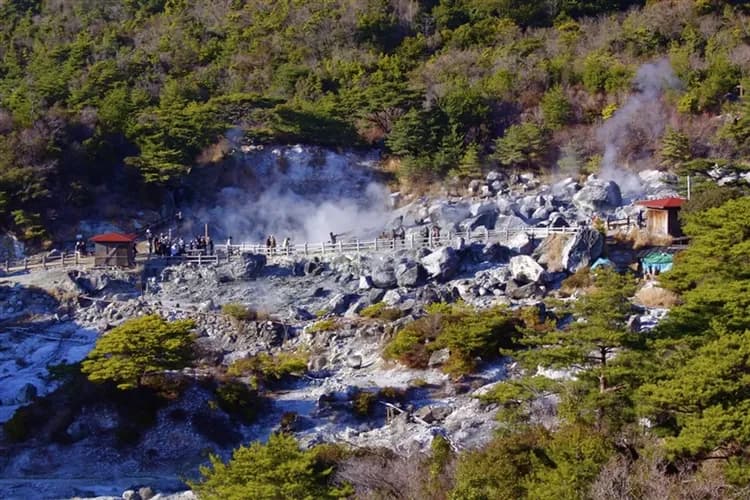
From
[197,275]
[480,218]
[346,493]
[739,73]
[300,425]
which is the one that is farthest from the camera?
[739,73]

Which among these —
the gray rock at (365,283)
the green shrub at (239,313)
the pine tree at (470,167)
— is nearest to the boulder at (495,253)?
the gray rock at (365,283)

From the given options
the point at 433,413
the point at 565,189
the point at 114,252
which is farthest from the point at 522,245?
the point at 114,252

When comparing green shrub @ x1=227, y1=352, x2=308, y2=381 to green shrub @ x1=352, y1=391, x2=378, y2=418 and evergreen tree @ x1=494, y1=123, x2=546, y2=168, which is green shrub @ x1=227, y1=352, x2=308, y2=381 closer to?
green shrub @ x1=352, y1=391, x2=378, y2=418

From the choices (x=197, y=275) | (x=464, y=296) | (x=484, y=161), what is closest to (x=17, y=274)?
(x=197, y=275)

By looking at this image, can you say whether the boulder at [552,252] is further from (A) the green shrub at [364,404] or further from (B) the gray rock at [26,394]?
(B) the gray rock at [26,394]

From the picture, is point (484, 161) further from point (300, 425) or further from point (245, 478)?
point (245, 478)

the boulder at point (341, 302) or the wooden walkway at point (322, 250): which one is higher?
the wooden walkway at point (322, 250)
